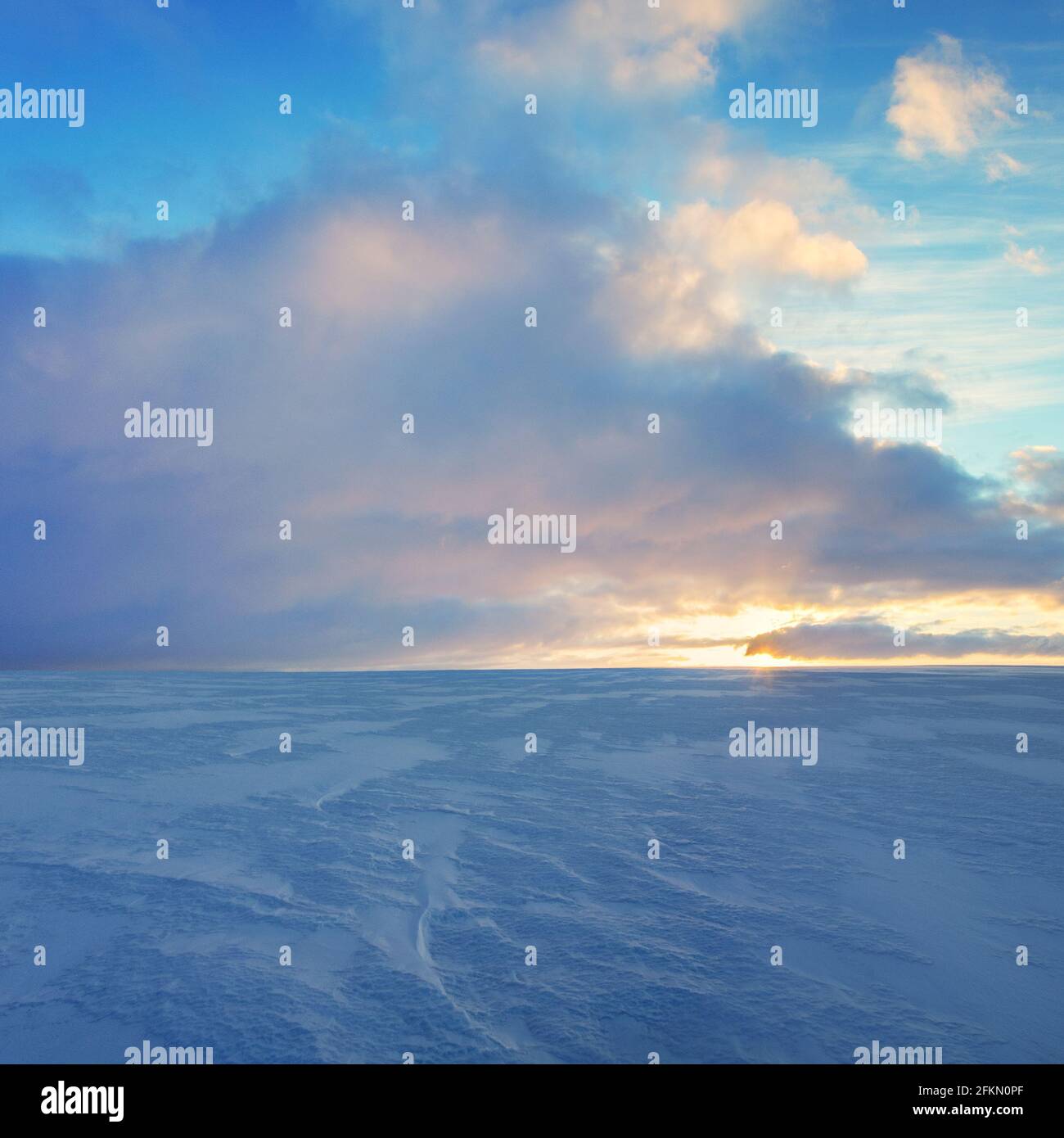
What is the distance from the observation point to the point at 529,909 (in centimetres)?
559

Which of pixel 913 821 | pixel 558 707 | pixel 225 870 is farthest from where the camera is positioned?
pixel 558 707

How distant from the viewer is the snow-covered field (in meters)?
3.96

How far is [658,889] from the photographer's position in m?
5.98

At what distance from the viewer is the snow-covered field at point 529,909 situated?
396cm

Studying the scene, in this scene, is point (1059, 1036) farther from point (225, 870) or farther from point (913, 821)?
point (225, 870)

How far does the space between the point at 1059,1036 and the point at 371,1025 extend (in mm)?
4077

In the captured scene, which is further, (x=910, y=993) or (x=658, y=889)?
(x=658, y=889)
